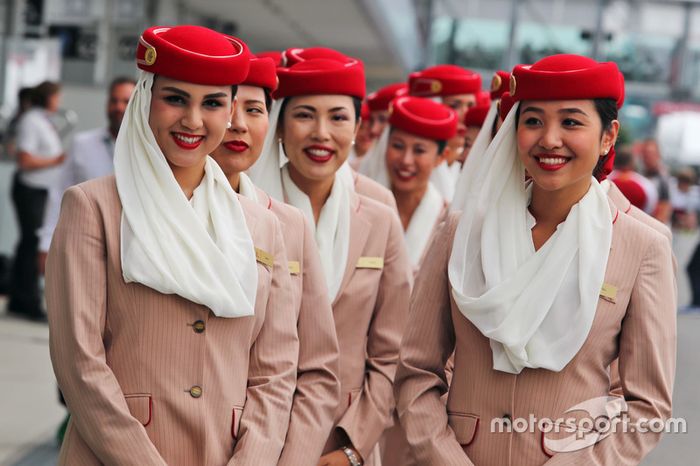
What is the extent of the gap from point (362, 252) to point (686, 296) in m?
12.0

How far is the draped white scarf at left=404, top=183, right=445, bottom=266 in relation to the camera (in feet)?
17.6

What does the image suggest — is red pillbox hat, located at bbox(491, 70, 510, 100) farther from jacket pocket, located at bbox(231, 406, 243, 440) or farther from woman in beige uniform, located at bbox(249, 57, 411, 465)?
jacket pocket, located at bbox(231, 406, 243, 440)

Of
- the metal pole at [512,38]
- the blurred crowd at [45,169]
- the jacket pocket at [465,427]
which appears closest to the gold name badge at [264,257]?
the jacket pocket at [465,427]

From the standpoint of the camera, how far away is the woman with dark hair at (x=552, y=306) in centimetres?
290

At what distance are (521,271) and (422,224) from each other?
2.50 metres

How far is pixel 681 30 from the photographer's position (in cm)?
3128

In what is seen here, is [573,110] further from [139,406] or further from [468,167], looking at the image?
[139,406]

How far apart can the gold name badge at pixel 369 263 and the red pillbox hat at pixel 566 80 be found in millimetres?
1062

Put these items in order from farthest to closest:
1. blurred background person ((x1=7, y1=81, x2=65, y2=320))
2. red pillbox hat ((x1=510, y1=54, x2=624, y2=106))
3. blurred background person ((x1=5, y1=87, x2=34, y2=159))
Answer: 1. blurred background person ((x1=5, y1=87, x2=34, y2=159))
2. blurred background person ((x1=7, y1=81, x2=65, y2=320))
3. red pillbox hat ((x1=510, y1=54, x2=624, y2=106))

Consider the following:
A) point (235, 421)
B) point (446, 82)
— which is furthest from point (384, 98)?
point (235, 421)

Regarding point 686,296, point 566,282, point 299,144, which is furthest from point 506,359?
point 686,296

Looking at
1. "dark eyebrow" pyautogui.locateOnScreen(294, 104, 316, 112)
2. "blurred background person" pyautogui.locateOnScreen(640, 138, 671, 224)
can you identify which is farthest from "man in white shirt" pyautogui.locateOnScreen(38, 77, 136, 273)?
"blurred background person" pyautogui.locateOnScreen(640, 138, 671, 224)

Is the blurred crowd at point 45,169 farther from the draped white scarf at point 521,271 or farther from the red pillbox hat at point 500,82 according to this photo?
the draped white scarf at point 521,271

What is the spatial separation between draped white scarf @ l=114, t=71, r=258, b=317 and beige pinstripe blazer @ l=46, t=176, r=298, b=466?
51 mm
